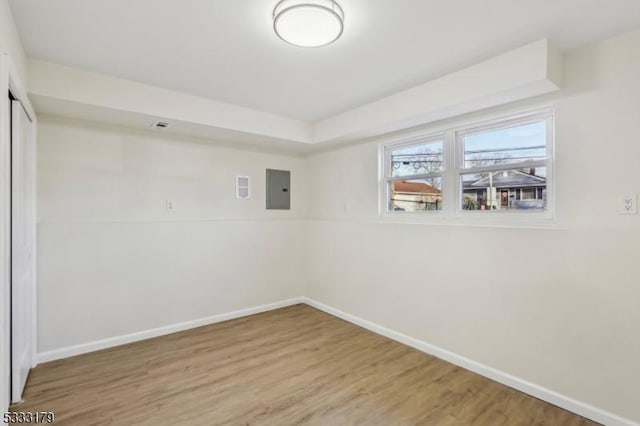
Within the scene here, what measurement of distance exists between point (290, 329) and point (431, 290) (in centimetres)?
172

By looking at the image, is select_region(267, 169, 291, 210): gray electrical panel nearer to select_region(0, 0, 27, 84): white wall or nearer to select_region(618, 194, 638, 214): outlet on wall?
select_region(0, 0, 27, 84): white wall

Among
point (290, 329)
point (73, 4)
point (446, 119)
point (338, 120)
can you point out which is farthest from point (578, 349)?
point (73, 4)

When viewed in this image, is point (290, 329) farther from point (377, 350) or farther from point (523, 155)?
point (523, 155)

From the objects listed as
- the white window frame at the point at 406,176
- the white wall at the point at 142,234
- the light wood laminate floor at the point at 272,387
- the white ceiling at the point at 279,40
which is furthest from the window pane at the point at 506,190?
the white wall at the point at 142,234

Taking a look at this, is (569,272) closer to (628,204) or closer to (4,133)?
(628,204)

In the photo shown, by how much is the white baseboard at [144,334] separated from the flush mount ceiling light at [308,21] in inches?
132

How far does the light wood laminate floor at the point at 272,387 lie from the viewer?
7.42 ft

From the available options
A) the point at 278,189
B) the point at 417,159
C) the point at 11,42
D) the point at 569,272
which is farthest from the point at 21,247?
the point at 569,272

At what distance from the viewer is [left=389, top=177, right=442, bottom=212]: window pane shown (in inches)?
132

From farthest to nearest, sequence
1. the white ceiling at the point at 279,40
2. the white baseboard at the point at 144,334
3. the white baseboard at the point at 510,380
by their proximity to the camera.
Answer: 1. the white baseboard at the point at 144,334
2. the white baseboard at the point at 510,380
3. the white ceiling at the point at 279,40

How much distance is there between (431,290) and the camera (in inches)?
129

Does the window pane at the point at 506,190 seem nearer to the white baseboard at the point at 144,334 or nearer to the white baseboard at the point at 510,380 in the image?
the white baseboard at the point at 510,380

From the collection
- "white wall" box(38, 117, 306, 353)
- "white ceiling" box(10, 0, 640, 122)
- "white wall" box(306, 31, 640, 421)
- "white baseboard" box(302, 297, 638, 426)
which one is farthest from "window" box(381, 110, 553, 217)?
"white wall" box(38, 117, 306, 353)

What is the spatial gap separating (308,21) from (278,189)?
3013mm
